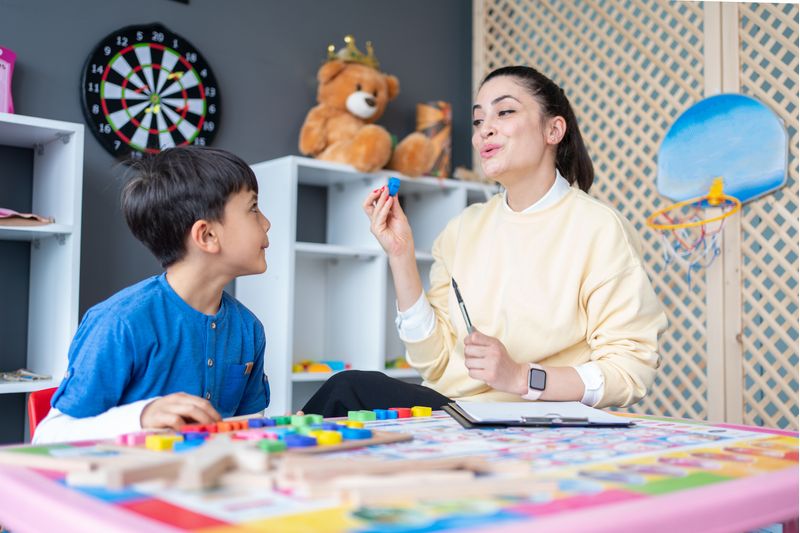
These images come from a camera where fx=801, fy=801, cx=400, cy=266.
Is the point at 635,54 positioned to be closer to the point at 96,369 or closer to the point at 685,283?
the point at 685,283

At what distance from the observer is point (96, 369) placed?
1085 millimetres

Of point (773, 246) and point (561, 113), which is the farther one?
point (773, 246)

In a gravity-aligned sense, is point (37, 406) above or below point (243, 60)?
below

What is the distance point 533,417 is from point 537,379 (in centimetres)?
26

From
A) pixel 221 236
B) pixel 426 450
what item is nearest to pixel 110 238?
pixel 221 236

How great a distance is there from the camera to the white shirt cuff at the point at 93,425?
0.93 metres

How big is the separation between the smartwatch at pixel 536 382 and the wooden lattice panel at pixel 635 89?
161 centimetres

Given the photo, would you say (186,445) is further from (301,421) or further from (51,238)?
(51,238)

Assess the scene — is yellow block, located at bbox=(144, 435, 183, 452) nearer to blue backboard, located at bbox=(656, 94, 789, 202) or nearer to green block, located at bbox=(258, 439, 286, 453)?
green block, located at bbox=(258, 439, 286, 453)

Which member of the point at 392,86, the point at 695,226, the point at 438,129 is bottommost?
the point at 695,226

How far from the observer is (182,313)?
4.05 ft

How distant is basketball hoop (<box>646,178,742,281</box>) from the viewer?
2.51m

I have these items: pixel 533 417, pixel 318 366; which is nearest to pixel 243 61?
pixel 318 366

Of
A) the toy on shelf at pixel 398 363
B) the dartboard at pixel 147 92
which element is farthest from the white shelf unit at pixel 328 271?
the dartboard at pixel 147 92
